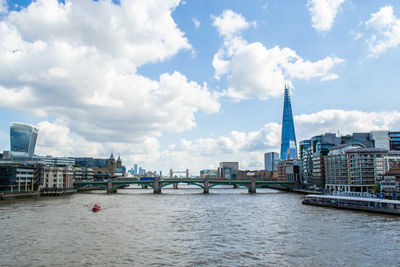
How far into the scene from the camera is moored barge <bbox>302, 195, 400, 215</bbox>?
229 ft

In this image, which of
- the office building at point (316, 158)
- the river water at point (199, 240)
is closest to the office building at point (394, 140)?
the office building at point (316, 158)

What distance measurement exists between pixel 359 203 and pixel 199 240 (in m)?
52.0

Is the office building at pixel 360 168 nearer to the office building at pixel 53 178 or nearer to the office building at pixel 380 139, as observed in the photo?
the office building at pixel 380 139

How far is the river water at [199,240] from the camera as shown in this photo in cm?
3506

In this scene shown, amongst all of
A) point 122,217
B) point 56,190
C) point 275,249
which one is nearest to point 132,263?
point 275,249

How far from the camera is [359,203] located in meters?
78.9

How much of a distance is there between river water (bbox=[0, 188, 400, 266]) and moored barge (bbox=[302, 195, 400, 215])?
5.47 meters

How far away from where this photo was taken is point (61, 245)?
1631 inches

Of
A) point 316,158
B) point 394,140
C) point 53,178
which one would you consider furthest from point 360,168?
point 53,178

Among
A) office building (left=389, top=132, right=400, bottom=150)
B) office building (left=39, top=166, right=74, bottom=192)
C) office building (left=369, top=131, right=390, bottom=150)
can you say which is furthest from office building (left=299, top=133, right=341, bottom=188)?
office building (left=39, top=166, right=74, bottom=192)

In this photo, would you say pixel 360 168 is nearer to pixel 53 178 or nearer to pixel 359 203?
pixel 359 203

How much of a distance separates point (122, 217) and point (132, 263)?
3432 centimetres

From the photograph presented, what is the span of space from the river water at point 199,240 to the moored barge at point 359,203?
5470 mm

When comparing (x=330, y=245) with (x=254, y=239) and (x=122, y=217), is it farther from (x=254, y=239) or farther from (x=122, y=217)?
(x=122, y=217)
